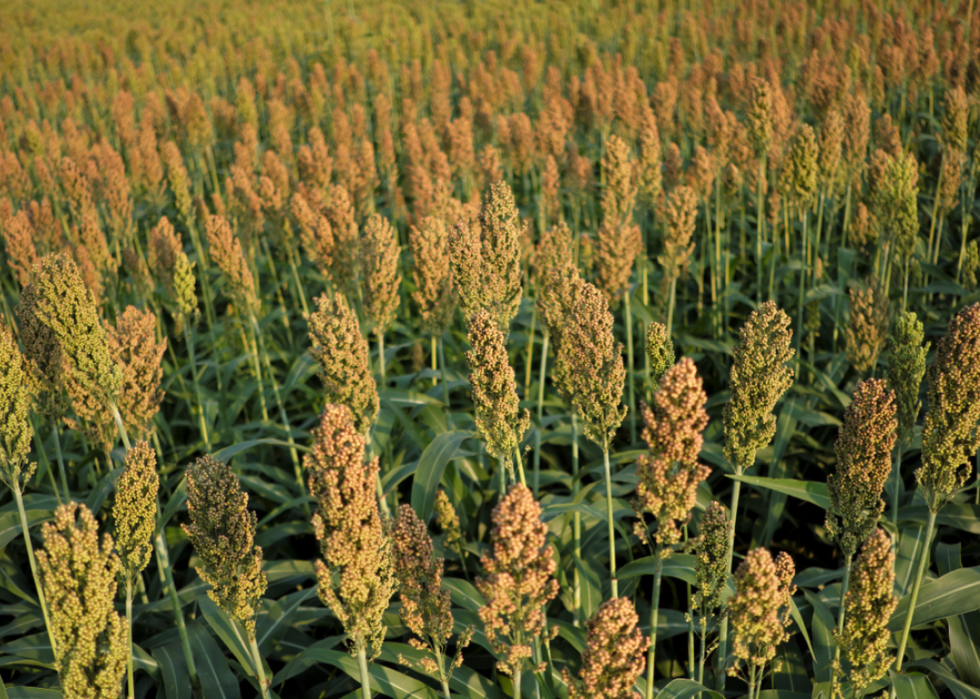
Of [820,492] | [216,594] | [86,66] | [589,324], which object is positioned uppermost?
[86,66]

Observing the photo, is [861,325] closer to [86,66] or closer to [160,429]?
[160,429]

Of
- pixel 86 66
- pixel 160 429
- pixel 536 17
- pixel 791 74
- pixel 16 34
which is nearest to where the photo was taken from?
pixel 160 429

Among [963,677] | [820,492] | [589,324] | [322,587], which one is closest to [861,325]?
[820,492]

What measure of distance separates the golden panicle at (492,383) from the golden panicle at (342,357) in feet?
2.64

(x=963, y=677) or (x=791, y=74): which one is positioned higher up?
(x=791, y=74)

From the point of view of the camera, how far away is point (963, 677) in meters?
3.79

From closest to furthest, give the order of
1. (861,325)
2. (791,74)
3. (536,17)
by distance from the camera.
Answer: (861,325) < (791,74) < (536,17)

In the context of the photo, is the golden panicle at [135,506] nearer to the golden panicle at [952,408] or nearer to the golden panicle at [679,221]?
the golden panicle at [952,408]

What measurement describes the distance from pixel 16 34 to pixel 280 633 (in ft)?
95.3

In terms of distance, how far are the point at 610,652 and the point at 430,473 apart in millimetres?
2182

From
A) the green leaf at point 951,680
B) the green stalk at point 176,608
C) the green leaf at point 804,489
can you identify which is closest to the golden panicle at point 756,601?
the green leaf at point 804,489

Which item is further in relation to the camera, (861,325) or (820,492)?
(861,325)

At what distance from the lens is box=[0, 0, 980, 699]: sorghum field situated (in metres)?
2.46

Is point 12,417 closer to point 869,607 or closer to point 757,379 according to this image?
point 757,379
